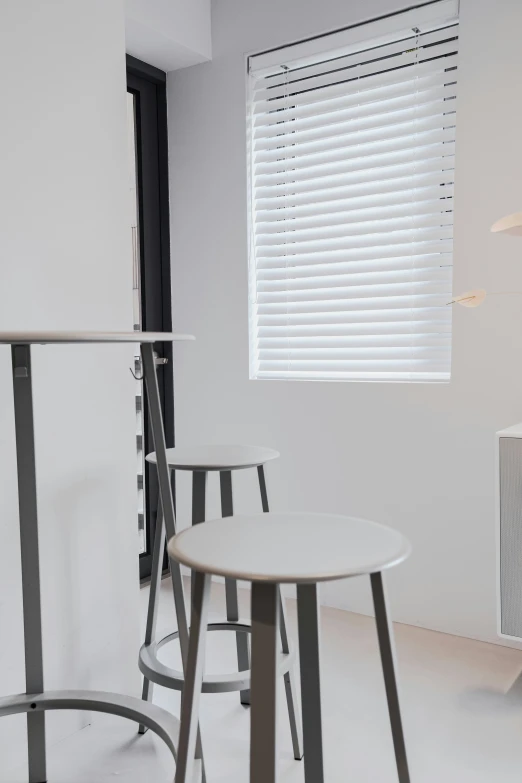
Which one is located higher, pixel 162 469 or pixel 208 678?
pixel 162 469

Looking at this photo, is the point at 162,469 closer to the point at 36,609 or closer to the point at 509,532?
the point at 36,609

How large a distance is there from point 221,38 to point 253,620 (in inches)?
111

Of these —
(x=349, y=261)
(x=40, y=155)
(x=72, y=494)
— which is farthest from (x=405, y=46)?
(x=72, y=494)

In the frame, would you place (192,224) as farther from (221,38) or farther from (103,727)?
(103,727)

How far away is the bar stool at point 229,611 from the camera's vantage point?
5.72 ft

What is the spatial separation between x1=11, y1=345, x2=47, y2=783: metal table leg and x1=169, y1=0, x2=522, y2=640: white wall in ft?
4.86

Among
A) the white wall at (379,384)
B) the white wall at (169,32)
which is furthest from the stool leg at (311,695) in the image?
the white wall at (169,32)

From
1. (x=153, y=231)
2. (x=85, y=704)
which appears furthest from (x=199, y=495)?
(x=153, y=231)

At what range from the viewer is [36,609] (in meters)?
1.66

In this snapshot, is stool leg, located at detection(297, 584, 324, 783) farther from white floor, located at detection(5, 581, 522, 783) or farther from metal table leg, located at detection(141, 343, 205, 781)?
white floor, located at detection(5, 581, 522, 783)

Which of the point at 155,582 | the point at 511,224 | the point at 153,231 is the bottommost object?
the point at 155,582

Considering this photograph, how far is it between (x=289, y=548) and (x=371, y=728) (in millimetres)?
1258

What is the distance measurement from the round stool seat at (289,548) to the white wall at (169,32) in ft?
7.51

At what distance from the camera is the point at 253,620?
0.92 m
